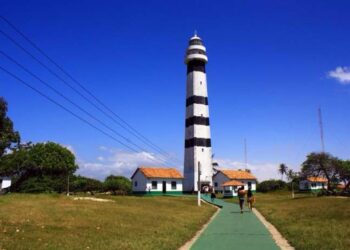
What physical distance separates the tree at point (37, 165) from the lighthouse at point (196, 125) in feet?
69.0

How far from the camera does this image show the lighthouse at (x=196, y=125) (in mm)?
69438

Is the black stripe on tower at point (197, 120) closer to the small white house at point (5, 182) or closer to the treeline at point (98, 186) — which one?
the treeline at point (98, 186)

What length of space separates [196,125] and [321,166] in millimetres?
20752

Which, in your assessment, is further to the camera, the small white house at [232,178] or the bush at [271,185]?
the bush at [271,185]

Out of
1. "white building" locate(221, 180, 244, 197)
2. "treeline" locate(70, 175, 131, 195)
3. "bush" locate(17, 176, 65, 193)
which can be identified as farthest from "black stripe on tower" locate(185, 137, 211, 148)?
"bush" locate(17, 176, 65, 193)

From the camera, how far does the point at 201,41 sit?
7544 centimetres

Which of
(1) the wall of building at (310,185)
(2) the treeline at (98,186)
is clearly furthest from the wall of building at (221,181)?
(1) the wall of building at (310,185)

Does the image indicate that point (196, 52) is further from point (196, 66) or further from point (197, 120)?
point (197, 120)

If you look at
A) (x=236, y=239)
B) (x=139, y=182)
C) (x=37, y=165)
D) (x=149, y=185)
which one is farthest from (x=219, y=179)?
(x=236, y=239)

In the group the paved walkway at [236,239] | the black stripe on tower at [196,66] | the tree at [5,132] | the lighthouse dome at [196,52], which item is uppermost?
the lighthouse dome at [196,52]

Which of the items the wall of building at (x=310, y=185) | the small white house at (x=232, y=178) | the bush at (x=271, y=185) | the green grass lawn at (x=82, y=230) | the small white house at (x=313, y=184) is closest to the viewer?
the green grass lawn at (x=82, y=230)

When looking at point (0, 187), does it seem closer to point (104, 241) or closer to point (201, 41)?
point (201, 41)

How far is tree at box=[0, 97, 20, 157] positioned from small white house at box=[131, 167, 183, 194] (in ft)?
79.1

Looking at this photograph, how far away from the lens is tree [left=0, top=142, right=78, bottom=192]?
58031mm
